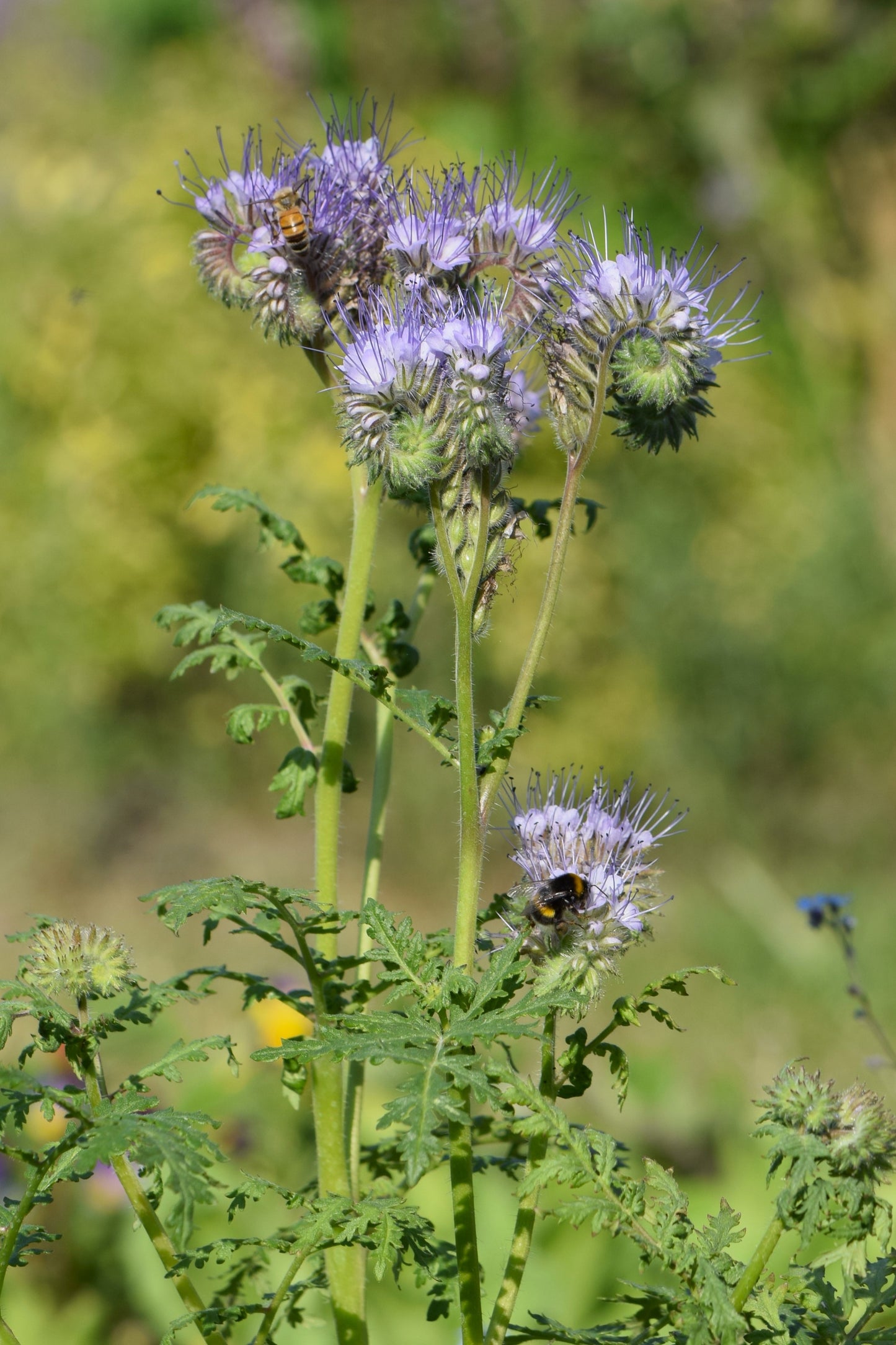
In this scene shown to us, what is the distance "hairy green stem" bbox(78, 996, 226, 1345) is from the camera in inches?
58.6

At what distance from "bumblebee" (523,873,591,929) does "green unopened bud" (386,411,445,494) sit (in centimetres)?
50

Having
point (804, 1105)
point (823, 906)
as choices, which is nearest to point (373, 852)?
point (804, 1105)

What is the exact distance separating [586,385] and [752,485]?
20.7ft

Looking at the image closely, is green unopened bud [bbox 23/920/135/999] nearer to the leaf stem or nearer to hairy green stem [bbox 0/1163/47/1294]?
hairy green stem [bbox 0/1163/47/1294]

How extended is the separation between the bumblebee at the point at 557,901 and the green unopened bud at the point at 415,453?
0.50 m

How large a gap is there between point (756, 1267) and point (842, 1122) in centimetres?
18

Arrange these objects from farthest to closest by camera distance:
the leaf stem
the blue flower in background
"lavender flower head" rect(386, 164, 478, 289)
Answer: the blue flower in background < the leaf stem < "lavender flower head" rect(386, 164, 478, 289)

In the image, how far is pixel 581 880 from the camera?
61.8 inches

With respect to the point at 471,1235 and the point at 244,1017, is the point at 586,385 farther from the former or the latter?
the point at 244,1017

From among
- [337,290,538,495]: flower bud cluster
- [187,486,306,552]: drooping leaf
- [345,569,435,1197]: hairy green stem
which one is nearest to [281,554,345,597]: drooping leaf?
[187,486,306,552]: drooping leaf

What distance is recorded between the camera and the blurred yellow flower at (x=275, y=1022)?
12.8 feet

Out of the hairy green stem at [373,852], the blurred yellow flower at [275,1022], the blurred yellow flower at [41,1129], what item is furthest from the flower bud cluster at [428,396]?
the blurred yellow flower at [41,1129]

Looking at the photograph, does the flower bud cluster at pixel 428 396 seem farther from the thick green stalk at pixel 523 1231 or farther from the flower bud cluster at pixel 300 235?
the thick green stalk at pixel 523 1231

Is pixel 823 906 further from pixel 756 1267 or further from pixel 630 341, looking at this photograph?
pixel 630 341
